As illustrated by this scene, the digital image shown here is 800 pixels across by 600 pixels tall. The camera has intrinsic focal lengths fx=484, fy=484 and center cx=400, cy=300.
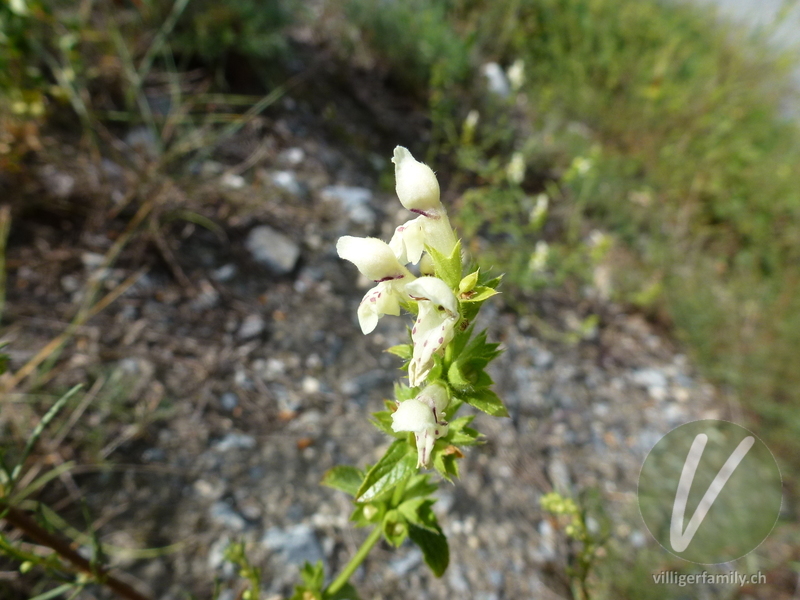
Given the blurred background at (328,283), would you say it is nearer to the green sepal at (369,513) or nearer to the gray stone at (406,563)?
the gray stone at (406,563)

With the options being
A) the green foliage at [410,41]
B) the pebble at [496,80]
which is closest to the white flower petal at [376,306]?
the green foliage at [410,41]

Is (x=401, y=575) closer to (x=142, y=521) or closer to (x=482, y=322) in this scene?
(x=142, y=521)

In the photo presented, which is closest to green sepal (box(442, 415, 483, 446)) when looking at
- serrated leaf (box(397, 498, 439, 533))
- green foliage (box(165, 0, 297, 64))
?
serrated leaf (box(397, 498, 439, 533))

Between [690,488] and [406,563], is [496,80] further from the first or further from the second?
[406,563]

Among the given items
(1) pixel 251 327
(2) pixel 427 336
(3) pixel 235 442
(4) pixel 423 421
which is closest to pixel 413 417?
(4) pixel 423 421

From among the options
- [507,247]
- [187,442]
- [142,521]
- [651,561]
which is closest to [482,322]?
[507,247]

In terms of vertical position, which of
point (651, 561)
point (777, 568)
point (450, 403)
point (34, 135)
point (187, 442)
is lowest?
point (777, 568)

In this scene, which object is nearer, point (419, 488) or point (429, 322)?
point (429, 322)
